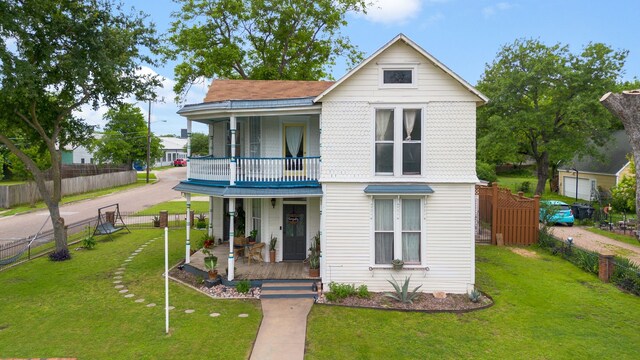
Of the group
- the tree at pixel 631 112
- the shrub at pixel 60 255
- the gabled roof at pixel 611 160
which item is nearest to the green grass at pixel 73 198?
the shrub at pixel 60 255

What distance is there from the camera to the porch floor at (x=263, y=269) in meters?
13.9

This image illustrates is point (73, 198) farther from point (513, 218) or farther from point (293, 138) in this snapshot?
point (513, 218)

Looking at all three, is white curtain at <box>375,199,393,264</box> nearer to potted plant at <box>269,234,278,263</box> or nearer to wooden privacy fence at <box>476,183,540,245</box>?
potted plant at <box>269,234,278,263</box>

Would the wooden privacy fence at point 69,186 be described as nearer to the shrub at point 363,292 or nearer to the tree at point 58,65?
the tree at point 58,65

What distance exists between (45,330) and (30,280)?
5.70 m

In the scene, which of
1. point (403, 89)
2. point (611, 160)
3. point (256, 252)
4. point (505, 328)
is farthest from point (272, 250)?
point (611, 160)

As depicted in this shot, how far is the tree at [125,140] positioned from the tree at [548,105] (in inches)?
1660

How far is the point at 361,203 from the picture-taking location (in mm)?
13250

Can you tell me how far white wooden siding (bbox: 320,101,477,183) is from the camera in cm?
1302

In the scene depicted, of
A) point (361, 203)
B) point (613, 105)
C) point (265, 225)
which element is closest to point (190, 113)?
point (265, 225)

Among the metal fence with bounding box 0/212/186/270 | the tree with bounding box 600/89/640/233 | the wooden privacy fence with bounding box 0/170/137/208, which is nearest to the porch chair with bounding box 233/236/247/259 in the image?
the metal fence with bounding box 0/212/186/270

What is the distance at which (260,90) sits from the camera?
17391 millimetres

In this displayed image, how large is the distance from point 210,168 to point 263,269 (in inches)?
167

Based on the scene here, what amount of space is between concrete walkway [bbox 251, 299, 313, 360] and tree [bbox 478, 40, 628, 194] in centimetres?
2720
